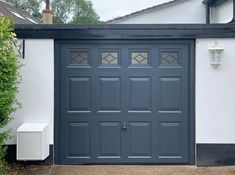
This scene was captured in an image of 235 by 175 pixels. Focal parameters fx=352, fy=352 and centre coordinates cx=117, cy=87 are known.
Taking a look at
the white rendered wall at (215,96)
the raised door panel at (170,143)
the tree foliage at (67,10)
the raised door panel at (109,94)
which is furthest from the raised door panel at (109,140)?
the tree foliage at (67,10)

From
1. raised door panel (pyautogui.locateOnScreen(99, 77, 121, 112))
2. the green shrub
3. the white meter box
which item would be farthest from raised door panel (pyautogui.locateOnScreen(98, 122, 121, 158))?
the green shrub

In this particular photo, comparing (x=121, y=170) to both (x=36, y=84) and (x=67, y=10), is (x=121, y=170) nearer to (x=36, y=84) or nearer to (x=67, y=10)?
(x=36, y=84)

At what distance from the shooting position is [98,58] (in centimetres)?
661

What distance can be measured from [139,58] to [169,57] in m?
0.57

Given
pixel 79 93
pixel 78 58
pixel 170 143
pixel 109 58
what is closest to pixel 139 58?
pixel 109 58

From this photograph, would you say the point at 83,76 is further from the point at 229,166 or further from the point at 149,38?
the point at 229,166

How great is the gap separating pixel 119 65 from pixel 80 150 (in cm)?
176

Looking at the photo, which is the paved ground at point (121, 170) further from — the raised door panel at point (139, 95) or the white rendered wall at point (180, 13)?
the white rendered wall at point (180, 13)

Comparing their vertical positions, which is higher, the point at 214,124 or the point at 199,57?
the point at 199,57

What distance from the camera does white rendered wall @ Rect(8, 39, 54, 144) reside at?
6461mm

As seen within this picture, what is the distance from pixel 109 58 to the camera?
6.62m

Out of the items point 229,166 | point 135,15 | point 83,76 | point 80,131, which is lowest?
point 229,166

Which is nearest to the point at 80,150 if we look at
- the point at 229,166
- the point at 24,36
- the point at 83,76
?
the point at 83,76

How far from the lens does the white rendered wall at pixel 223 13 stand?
31.1 ft
